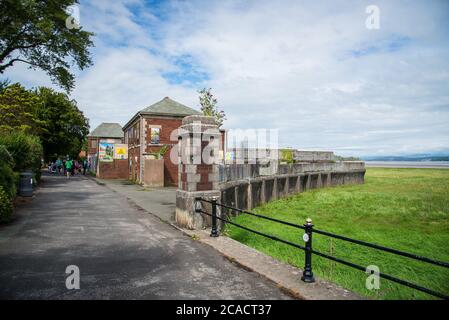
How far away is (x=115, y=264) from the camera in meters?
5.89

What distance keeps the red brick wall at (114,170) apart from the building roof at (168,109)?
9359 mm

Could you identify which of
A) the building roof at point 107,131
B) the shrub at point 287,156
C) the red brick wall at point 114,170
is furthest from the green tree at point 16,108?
the shrub at point 287,156

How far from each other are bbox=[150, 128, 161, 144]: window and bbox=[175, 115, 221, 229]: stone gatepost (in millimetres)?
18969

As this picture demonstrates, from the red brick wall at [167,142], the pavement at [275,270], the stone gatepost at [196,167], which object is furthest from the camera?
the red brick wall at [167,142]

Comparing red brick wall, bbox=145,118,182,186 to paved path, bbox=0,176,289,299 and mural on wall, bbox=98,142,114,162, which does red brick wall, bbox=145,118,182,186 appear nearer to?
mural on wall, bbox=98,142,114,162

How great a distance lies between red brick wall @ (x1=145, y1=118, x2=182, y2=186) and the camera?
91.1ft

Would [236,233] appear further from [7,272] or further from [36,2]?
[36,2]

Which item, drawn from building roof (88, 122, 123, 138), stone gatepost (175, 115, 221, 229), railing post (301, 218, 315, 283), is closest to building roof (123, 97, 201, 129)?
stone gatepost (175, 115, 221, 229)

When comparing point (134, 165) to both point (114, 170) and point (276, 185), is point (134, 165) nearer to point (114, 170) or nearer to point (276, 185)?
point (114, 170)

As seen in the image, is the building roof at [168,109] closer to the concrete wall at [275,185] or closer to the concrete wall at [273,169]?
the concrete wall at [273,169]

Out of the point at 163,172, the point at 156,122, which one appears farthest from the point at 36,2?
the point at 163,172

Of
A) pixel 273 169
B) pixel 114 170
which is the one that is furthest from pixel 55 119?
pixel 273 169

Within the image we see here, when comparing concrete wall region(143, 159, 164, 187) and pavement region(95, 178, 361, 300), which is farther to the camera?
concrete wall region(143, 159, 164, 187)

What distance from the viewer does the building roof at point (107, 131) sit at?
5759cm
